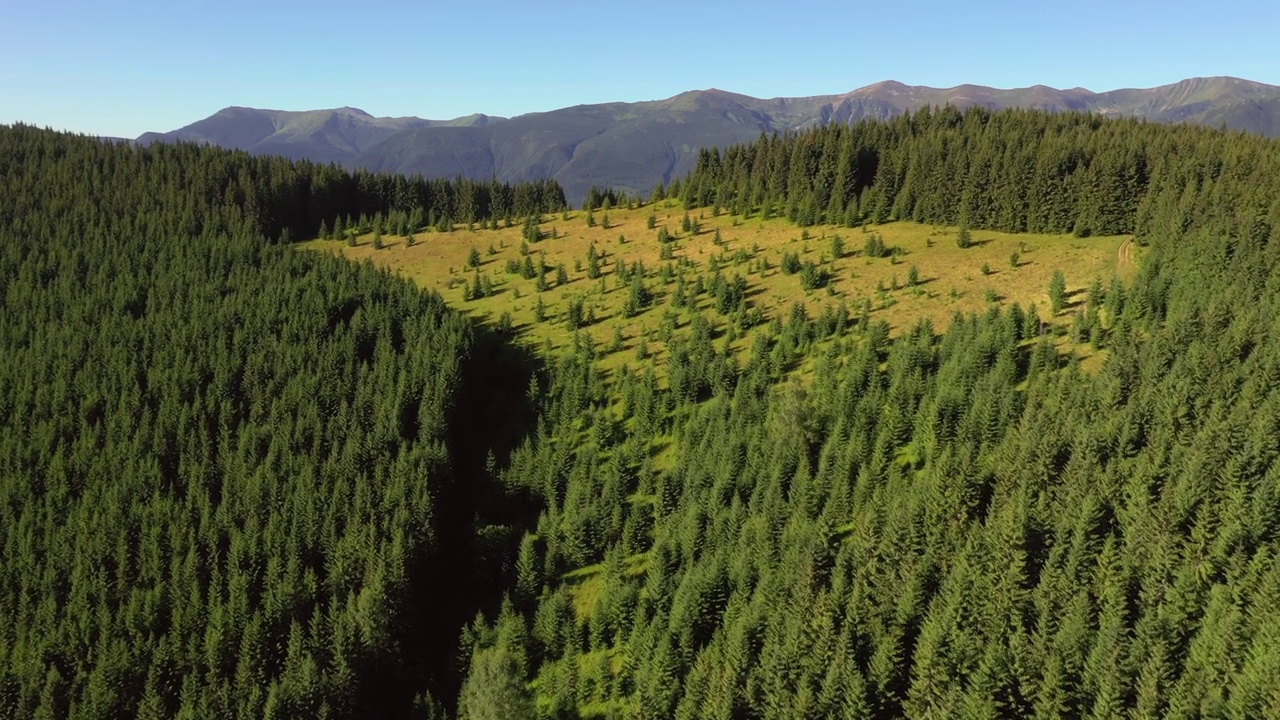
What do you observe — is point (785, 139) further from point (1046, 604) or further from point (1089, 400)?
point (1046, 604)

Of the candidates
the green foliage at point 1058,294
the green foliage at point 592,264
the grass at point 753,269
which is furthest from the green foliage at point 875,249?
the green foliage at point 592,264

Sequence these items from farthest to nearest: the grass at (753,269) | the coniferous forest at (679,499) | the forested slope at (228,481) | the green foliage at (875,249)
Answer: the green foliage at (875,249)
the grass at (753,269)
the forested slope at (228,481)
the coniferous forest at (679,499)

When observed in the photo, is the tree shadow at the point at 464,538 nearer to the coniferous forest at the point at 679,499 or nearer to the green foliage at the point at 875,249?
the coniferous forest at the point at 679,499

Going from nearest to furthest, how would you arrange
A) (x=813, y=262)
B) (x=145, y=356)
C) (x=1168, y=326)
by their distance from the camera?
(x=1168, y=326)
(x=145, y=356)
(x=813, y=262)

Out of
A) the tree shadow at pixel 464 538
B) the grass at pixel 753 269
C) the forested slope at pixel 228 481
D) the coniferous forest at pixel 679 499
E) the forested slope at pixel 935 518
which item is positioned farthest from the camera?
the grass at pixel 753 269

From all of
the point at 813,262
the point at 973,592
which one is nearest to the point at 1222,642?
the point at 973,592

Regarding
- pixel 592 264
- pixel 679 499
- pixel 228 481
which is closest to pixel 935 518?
pixel 679 499
